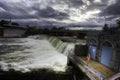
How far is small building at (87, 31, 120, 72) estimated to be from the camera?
1302cm

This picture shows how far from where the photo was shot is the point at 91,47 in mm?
18641

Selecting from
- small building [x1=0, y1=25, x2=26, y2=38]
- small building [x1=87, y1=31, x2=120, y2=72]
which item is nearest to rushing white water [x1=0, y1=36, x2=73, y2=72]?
small building [x1=87, y1=31, x2=120, y2=72]

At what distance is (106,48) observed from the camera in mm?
15008

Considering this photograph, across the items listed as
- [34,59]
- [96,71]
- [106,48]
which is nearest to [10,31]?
[34,59]

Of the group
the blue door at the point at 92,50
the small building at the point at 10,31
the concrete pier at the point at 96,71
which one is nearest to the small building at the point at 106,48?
the blue door at the point at 92,50

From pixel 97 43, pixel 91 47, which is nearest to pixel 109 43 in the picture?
pixel 97 43

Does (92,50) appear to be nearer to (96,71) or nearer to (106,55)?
(106,55)

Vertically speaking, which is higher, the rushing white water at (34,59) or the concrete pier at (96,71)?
the concrete pier at (96,71)

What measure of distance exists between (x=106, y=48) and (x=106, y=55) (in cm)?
73

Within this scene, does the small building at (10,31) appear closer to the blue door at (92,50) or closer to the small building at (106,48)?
the blue door at (92,50)

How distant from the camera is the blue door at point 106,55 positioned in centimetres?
1438

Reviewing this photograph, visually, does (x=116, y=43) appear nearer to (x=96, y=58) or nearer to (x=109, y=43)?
(x=109, y=43)

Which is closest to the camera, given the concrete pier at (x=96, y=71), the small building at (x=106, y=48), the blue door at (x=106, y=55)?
the concrete pier at (x=96, y=71)

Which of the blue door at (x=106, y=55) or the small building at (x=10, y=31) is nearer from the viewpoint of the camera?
the blue door at (x=106, y=55)
